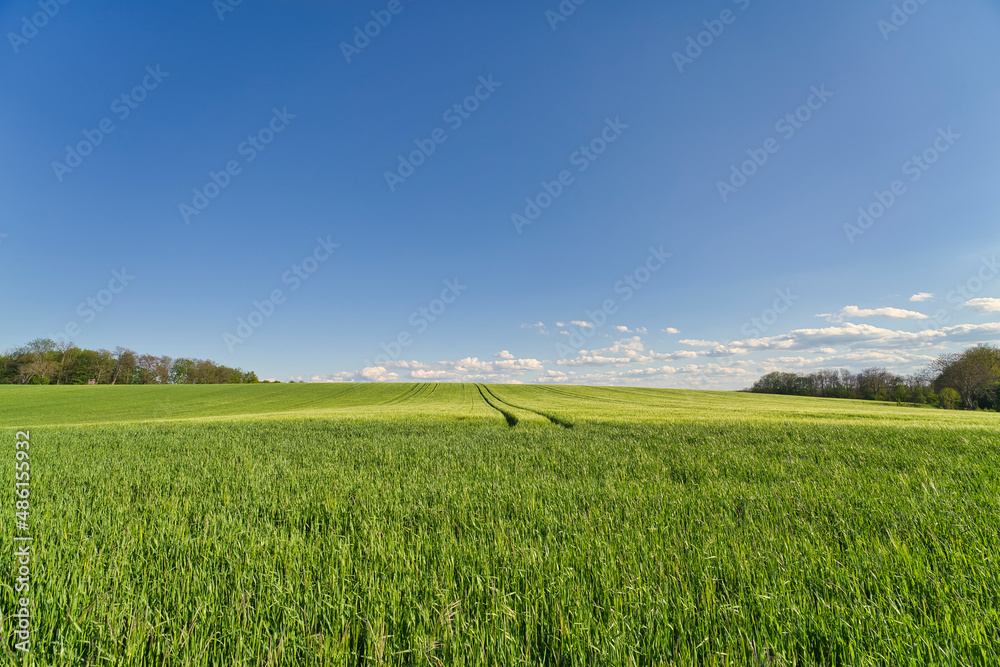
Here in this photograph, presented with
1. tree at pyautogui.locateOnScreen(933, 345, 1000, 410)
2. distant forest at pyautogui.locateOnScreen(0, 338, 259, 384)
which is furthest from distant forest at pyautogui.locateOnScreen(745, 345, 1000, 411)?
distant forest at pyautogui.locateOnScreen(0, 338, 259, 384)

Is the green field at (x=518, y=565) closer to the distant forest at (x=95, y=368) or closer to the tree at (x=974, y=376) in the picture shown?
the tree at (x=974, y=376)

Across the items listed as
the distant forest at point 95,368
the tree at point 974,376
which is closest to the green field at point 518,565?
the tree at point 974,376

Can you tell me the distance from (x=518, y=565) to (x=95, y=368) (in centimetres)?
12700

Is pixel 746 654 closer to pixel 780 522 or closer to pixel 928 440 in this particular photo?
pixel 780 522

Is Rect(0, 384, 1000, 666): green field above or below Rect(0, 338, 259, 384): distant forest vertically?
below

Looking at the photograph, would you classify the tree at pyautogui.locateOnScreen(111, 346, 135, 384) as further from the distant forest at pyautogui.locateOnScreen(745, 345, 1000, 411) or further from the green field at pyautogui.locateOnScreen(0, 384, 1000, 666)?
the distant forest at pyautogui.locateOnScreen(745, 345, 1000, 411)

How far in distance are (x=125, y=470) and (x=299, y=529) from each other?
556 centimetres

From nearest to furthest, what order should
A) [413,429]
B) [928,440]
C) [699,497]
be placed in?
[699,497] → [928,440] → [413,429]

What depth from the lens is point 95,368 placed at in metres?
86.8

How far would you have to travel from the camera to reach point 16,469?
23.9 ft

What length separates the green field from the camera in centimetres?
206

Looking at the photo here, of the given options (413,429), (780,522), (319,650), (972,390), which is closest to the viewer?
(319,650)

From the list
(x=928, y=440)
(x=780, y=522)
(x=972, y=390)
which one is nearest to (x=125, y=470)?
(x=780, y=522)

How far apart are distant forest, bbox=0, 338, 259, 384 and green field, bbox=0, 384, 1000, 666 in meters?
116
